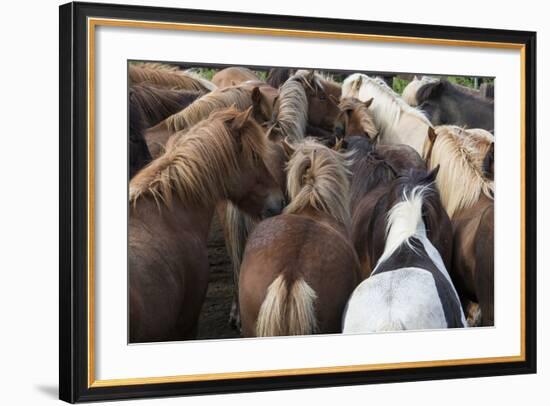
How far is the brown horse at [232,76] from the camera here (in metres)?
4.52

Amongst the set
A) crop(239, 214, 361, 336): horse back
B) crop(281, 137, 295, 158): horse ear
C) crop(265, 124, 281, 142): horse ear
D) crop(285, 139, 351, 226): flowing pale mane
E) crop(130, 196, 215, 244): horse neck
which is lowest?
crop(239, 214, 361, 336): horse back

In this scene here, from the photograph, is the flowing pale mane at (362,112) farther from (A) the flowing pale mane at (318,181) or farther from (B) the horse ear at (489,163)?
(B) the horse ear at (489,163)

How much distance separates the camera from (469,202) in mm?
5082

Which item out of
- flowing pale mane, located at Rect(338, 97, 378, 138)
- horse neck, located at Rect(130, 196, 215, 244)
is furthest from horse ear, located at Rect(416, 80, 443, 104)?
horse neck, located at Rect(130, 196, 215, 244)

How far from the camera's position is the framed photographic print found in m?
4.23

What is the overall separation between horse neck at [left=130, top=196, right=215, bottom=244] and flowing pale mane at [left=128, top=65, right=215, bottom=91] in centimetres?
49

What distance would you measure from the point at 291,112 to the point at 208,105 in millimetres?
420

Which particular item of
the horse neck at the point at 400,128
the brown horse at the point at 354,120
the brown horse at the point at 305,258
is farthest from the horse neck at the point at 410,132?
the brown horse at the point at 305,258

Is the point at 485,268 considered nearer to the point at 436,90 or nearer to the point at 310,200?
the point at 436,90

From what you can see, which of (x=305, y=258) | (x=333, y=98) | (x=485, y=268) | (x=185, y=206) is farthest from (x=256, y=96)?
(x=485, y=268)

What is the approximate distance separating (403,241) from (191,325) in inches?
43.6

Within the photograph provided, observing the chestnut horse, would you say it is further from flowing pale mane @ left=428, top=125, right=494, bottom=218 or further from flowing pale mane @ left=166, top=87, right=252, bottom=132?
flowing pale mane @ left=428, top=125, right=494, bottom=218

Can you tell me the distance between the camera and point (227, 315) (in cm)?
453

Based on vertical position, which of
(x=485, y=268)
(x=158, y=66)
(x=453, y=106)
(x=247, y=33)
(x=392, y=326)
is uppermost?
(x=247, y=33)
